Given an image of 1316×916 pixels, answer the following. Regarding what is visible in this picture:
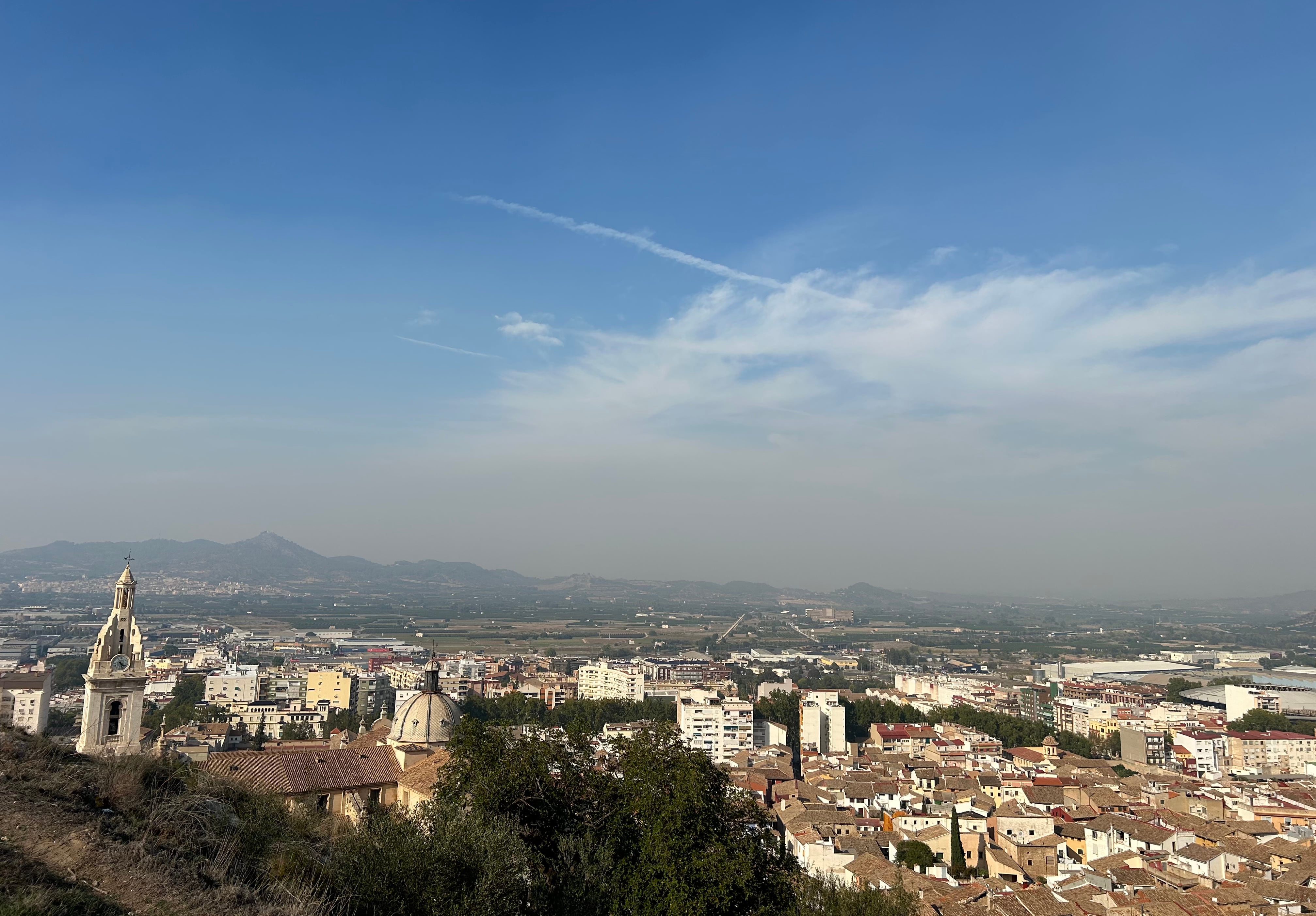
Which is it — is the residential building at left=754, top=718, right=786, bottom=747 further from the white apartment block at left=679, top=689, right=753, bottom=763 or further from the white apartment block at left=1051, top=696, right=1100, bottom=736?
the white apartment block at left=1051, top=696, right=1100, bottom=736

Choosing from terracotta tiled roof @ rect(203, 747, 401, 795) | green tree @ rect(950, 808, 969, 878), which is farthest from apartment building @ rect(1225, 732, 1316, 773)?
terracotta tiled roof @ rect(203, 747, 401, 795)

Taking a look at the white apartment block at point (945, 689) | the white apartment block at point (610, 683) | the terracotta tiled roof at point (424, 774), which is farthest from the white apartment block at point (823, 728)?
the terracotta tiled roof at point (424, 774)

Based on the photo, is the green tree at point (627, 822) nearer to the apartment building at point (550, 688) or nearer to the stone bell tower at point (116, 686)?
the stone bell tower at point (116, 686)

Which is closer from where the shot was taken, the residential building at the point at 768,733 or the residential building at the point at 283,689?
the residential building at the point at 768,733

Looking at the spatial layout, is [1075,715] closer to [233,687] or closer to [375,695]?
[375,695]

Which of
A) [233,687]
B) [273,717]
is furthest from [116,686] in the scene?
[233,687]

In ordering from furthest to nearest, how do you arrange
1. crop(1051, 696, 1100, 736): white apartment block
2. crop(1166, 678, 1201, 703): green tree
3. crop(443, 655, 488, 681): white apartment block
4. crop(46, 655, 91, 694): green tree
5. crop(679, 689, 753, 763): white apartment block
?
crop(443, 655, 488, 681): white apartment block → crop(1166, 678, 1201, 703): green tree → crop(46, 655, 91, 694): green tree → crop(1051, 696, 1100, 736): white apartment block → crop(679, 689, 753, 763): white apartment block
